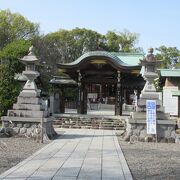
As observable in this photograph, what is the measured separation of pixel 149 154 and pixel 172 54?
4575 centimetres

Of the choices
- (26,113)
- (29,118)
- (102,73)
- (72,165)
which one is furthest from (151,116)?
(102,73)

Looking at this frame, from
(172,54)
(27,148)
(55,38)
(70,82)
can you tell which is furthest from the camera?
(172,54)

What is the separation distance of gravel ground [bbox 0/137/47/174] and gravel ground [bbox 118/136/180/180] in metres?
3.04

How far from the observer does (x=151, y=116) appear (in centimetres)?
1652

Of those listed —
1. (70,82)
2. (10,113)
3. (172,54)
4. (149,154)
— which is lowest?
(149,154)

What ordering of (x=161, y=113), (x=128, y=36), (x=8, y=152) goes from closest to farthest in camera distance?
(x=8, y=152) < (x=161, y=113) < (x=128, y=36)

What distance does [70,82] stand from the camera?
1344 inches

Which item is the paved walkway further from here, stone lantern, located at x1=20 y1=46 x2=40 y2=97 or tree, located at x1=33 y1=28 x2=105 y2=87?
tree, located at x1=33 y1=28 x2=105 y2=87

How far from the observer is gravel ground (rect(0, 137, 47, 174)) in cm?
1010

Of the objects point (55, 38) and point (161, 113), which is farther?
point (55, 38)

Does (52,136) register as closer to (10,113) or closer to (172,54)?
(10,113)

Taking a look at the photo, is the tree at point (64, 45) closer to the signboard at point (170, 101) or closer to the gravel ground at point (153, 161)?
the signboard at point (170, 101)

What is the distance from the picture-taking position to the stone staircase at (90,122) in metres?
24.9

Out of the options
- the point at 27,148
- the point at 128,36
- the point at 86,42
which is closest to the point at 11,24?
the point at 86,42
